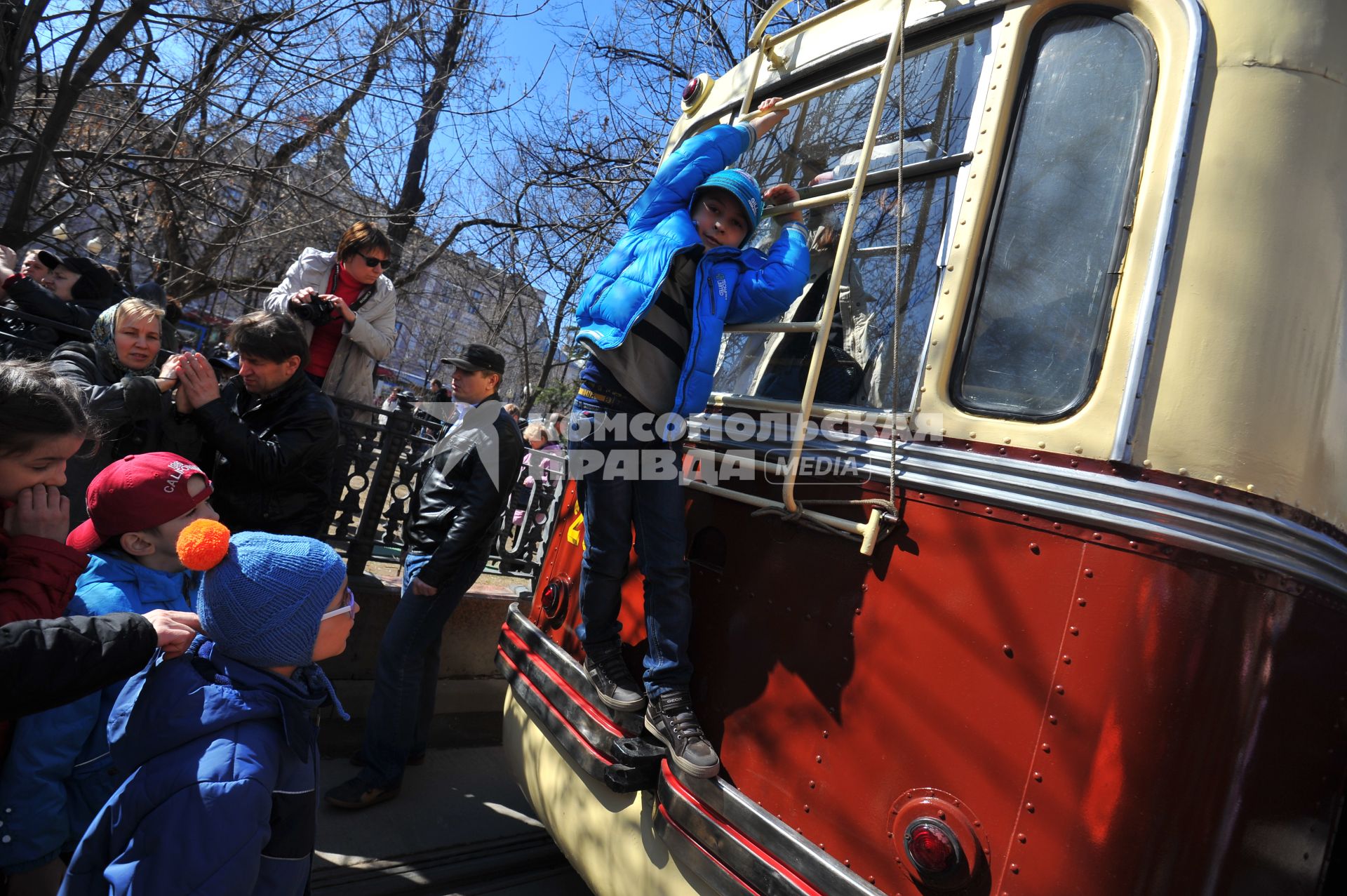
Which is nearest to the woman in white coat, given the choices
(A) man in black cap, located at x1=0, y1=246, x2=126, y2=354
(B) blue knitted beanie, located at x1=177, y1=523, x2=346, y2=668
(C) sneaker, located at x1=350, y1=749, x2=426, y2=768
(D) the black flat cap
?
(D) the black flat cap

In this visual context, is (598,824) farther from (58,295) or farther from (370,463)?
(58,295)

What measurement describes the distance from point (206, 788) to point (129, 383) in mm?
2031

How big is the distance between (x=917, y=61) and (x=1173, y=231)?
1007 mm

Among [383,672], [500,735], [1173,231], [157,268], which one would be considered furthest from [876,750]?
[157,268]

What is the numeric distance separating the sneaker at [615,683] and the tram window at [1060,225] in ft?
4.23

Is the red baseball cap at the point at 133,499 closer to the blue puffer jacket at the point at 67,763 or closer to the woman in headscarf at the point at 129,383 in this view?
the blue puffer jacket at the point at 67,763

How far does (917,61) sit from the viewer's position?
2.45m

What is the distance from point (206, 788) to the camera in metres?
1.53

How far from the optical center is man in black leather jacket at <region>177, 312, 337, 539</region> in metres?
3.11

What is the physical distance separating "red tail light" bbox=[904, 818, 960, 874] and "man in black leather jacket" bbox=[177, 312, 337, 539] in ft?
8.47

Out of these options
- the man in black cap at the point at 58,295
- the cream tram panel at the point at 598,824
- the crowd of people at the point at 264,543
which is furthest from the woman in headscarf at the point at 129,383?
the cream tram panel at the point at 598,824

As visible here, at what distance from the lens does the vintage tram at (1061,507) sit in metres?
1.64

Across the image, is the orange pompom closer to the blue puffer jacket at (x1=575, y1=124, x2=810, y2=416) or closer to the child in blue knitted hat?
the child in blue knitted hat

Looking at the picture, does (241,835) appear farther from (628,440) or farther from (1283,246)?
(1283,246)
